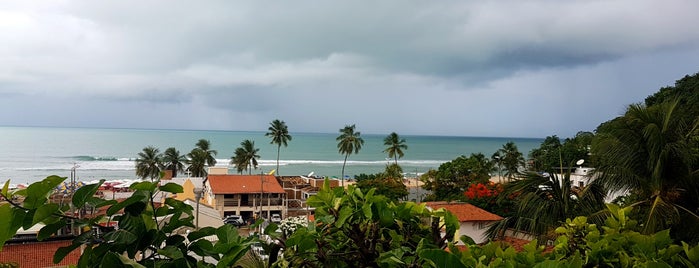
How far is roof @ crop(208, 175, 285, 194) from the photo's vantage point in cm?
3247

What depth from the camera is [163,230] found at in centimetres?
108

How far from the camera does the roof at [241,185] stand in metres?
32.5

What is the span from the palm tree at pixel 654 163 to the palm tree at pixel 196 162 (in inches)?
1734

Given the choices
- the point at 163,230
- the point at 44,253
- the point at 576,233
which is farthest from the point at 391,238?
the point at 44,253

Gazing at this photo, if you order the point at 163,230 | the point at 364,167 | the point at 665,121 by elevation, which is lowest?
the point at 364,167

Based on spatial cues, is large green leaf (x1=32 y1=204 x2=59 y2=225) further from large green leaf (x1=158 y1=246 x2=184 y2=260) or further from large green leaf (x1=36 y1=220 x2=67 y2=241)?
large green leaf (x1=158 y1=246 x2=184 y2=260)

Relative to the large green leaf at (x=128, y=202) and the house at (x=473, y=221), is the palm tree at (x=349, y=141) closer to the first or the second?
the house at (x=473, y=221)

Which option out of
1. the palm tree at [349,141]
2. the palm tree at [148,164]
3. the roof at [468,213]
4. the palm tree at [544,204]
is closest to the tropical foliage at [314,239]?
the palm tree at [544,204]

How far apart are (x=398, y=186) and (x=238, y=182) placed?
39.4ft

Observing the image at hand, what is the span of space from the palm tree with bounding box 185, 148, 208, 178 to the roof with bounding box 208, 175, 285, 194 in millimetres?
13092

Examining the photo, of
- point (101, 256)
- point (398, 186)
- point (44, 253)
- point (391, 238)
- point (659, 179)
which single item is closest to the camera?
point (101, 256)

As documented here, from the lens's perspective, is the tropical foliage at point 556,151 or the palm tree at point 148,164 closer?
the tropical foliage at point 556,151

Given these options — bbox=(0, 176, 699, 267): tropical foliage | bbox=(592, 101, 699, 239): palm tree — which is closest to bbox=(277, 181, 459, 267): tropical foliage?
bbox=(0, 176, 699, 267): tropical foliage

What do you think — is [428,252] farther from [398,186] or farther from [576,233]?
[398,186]
